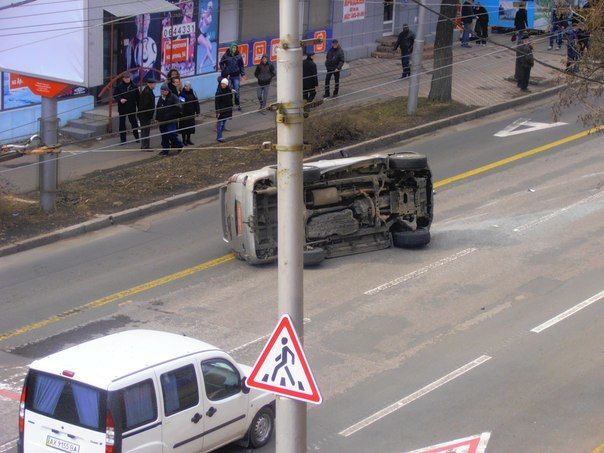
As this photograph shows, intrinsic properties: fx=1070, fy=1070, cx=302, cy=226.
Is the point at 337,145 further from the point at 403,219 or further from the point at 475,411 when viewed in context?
the point at 475,411

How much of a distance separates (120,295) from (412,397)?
5513 mm

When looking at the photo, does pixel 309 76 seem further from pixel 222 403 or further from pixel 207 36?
pixel 222 403

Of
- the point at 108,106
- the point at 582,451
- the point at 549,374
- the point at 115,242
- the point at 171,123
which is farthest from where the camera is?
the point at 108,106

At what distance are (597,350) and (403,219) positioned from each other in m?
5.09

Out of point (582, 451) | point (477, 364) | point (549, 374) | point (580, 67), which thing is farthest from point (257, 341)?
point (580, 67)

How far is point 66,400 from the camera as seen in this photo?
9781 mm

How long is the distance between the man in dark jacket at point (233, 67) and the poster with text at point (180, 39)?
114 cm

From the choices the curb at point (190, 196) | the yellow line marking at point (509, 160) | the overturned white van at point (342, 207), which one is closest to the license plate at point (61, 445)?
the overturned white van at point (342, 207)

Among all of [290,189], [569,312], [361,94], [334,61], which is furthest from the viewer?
[361,94]

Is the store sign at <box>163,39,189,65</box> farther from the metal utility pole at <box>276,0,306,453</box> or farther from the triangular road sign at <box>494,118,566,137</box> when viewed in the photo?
the metal utility pole at <box>276,0,306,453</box>

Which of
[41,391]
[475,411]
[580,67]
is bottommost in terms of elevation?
[475,411]

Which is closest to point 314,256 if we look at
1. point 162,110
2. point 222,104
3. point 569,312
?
point 569,312

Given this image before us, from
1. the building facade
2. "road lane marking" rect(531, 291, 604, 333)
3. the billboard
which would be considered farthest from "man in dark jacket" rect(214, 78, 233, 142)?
"road lane marking" rect(531, 291, 604, 333)

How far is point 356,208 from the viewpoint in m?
18.2
